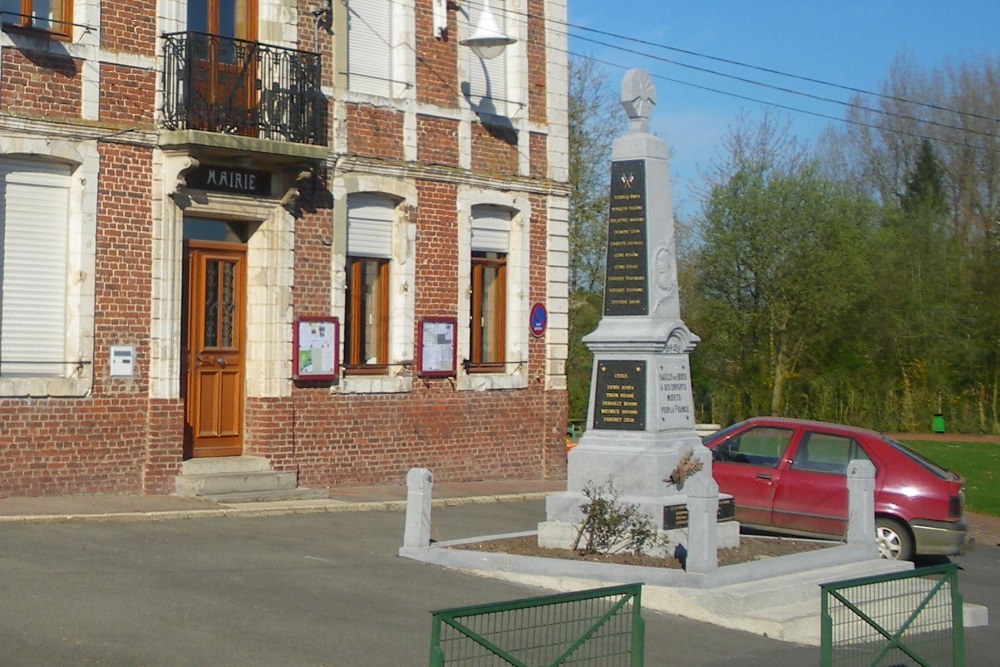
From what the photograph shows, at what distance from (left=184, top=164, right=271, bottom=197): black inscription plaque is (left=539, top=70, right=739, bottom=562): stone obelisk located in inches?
250

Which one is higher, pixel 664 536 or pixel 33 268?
pixel 33 268

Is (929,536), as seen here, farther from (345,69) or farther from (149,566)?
(345,69)

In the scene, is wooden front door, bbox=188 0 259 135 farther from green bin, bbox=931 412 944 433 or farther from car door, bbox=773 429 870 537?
green bin, bbox=931 412 944 433

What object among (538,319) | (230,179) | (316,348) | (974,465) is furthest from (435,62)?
(974,465)

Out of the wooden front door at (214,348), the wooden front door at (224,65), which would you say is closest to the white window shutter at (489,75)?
the wooden front door at (224,65)

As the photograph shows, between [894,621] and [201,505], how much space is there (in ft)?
33.1

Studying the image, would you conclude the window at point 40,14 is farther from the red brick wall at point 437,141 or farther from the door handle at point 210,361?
the red brick wall at point 437,141

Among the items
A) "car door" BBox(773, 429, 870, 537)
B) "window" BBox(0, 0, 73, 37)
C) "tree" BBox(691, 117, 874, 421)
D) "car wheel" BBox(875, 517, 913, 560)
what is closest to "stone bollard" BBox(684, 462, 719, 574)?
"car door" BBox(773, 429, 870, 537)

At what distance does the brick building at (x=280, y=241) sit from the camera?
54.4 feet

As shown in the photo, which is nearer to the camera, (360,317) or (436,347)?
(360,317)

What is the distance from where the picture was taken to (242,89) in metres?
18.2

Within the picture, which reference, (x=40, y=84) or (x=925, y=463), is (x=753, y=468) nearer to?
(x=925, y=463)

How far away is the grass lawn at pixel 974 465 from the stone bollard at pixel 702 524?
422 inches

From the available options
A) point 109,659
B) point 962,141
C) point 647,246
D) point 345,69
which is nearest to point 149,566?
point 109,659
